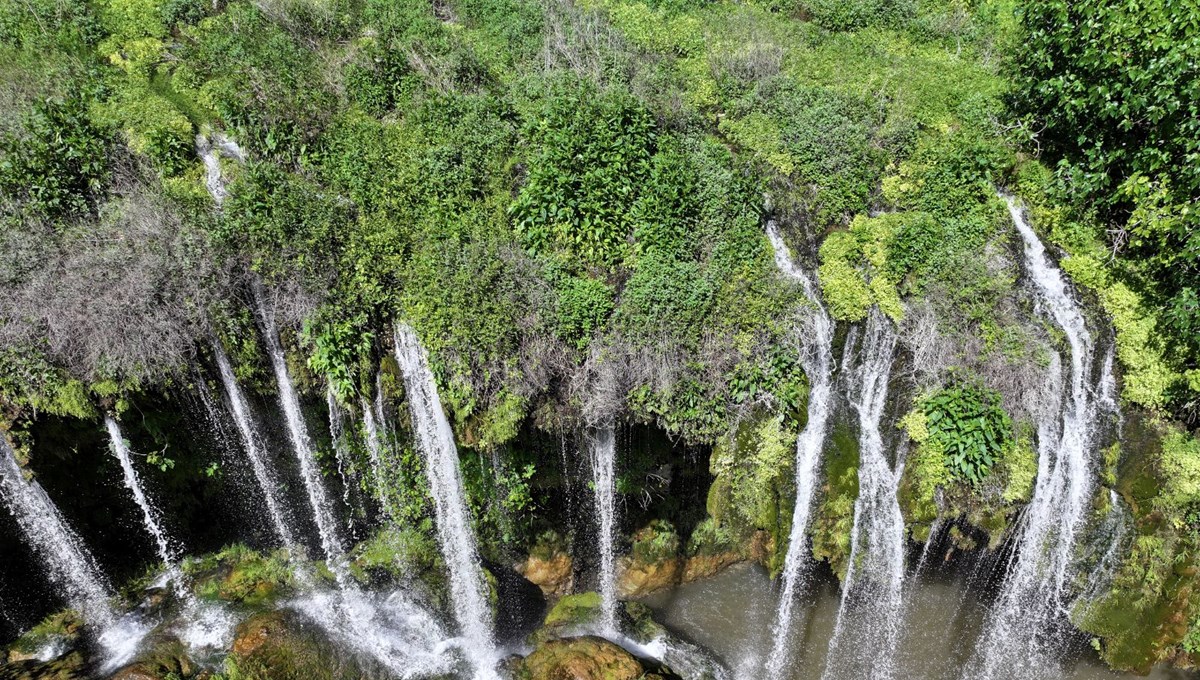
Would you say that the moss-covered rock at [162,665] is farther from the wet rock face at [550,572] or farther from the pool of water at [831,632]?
the pool of water at [831,632]

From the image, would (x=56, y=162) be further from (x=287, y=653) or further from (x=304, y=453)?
Answer: (x=287, y=653)

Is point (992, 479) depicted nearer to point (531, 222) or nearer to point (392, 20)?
point (531, 222)

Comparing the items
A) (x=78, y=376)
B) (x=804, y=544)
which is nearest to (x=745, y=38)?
(x=804, y=544)

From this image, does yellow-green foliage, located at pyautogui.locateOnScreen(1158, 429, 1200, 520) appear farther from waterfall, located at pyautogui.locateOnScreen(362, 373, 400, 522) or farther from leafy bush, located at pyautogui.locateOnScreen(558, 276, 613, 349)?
waterfall, located at pyautogui.locateOnScreen(362, 373, 400, 522)

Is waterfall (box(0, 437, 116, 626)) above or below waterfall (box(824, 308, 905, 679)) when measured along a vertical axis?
above

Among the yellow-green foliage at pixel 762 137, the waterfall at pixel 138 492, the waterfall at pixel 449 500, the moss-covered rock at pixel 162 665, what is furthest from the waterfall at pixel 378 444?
the yellow-green foliage at pixel 762 137

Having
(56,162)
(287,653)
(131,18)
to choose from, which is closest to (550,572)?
(287,653)

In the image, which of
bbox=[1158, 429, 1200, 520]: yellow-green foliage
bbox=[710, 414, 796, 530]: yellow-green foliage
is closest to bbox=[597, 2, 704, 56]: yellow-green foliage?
bbox=[710, 414, 796, 530]: yellow-green foliage
